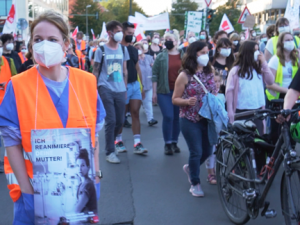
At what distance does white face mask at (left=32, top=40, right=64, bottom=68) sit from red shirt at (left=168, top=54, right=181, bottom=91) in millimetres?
4745

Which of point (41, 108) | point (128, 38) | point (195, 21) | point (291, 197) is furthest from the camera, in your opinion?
point (195, 21)

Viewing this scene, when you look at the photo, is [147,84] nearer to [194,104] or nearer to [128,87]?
[128,87]

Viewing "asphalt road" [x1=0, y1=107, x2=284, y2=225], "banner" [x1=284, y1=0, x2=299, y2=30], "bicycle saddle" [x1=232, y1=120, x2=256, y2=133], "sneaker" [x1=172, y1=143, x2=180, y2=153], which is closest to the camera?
"bicycle saddle" [x1=232, y1=120, x2=256, y2=133]

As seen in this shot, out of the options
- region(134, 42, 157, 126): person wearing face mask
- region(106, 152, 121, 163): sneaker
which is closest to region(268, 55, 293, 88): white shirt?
region(106, 152, 121, 163): sneaker

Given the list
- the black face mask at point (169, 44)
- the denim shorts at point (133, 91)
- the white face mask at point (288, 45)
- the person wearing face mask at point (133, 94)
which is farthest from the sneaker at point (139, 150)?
the white face mask at point (288, 45)

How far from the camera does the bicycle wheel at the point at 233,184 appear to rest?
13.1 feet

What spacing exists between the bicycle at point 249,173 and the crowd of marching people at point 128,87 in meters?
0.51

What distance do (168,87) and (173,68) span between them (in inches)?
13.9

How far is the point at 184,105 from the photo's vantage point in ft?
16.8

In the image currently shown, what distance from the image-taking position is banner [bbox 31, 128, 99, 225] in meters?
2.18

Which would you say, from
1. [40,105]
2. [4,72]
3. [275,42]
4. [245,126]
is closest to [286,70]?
[275,42]

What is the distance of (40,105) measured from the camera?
2324mm

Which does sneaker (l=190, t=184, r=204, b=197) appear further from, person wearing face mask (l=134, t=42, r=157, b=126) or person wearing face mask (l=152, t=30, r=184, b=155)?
person wearing face mask (l=134, t=42, r=157, b=126)

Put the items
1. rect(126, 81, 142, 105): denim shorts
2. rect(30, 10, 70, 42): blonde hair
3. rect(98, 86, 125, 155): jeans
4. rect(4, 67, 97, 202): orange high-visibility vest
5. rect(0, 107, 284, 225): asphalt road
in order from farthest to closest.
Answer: rect(126, 81, 142, 105): denim shorts, rect(98, 86, 125, 155): jeans, rect(0, 107, 284, 225): asphalt road, rect(30, 10, 70, 42): blonde hair, rect(4, 67, 97, 202): orange high-visibility vest
